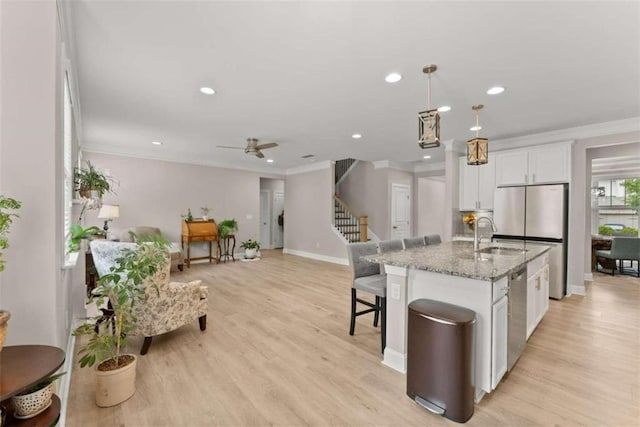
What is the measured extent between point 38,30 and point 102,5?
1.78 feet

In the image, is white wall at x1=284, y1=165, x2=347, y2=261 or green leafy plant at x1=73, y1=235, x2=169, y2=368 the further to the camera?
white wall at x1=284, y1=165, x2=347, y2=261

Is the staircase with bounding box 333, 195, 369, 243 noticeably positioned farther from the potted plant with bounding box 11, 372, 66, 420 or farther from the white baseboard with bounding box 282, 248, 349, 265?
the potted plant with bounding box 11, 372, 66, 420

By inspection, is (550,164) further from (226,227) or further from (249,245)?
(226,227)

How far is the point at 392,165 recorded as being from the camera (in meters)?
7.49

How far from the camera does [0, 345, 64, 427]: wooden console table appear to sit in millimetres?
1010

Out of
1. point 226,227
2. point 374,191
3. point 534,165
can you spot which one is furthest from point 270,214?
point 534,165

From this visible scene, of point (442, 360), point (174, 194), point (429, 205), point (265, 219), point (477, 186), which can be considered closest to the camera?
point (442, 360)

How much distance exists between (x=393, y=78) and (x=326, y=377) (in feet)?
9.37

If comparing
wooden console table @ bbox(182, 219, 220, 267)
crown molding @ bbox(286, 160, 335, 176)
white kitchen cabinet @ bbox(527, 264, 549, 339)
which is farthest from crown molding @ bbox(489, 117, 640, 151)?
wooden console table @ bbox(182, 219, 220, 267)

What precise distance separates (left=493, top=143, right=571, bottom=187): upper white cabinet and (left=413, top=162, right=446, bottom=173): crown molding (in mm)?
2621

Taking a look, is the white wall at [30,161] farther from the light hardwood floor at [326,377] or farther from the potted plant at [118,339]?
the light hardwood floor at [326,377]

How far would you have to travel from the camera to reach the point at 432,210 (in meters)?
8.73

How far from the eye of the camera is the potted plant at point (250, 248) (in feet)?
24.6

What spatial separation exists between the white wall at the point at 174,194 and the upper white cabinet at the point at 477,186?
5351 millimetres
